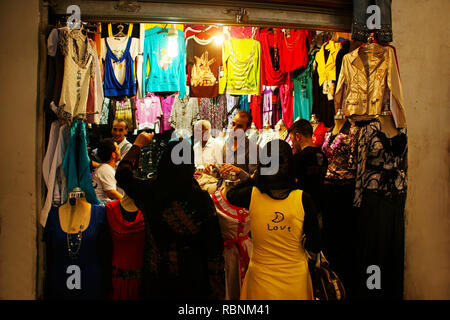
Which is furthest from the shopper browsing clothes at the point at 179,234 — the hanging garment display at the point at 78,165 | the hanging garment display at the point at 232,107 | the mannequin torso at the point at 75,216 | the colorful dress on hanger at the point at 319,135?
the hanging garment display at the point at 232,107

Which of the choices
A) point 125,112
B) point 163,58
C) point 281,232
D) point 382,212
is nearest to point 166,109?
point 125,112

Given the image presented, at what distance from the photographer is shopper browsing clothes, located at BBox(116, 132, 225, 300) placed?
214 centimetres

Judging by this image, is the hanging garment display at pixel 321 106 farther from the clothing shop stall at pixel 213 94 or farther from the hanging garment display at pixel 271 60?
the hanging garment display at pixel 271 60

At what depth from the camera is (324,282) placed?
2.42 metres

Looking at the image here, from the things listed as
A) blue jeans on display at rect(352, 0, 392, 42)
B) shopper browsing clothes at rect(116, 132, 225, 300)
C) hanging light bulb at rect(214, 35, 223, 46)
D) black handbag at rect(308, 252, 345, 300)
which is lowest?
black handbag at rect(308, 252, 345, 300)

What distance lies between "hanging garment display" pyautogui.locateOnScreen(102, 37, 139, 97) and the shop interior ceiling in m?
1.27

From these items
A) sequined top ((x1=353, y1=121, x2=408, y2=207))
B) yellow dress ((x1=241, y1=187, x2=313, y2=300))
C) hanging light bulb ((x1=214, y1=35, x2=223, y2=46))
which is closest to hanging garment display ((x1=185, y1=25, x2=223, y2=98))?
hanging light bulb ((x1=214, y1=35, x2=223, y2=46))

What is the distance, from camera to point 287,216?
2.23 m

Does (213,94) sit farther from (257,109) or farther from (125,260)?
(125,260)

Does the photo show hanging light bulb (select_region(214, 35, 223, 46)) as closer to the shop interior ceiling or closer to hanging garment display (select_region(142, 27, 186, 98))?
hanging garment display (select_region(142, 27, 186, 98))

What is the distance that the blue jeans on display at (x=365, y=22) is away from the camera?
133 inches

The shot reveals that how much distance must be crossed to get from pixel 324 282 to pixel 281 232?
567 millimetres

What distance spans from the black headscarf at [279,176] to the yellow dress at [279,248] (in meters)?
0.05
